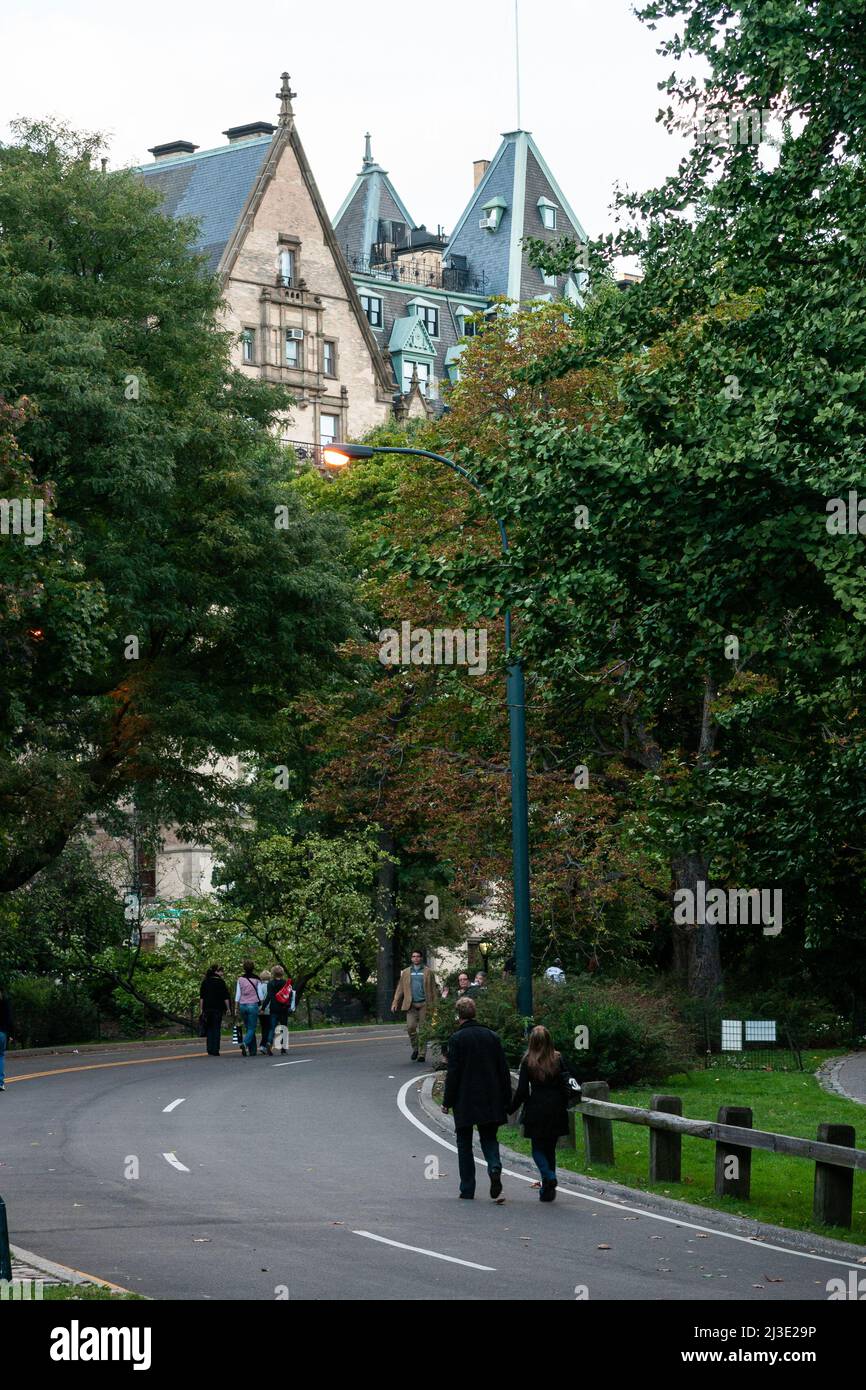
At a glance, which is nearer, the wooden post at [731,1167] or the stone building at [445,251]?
the wooden post at [731,1167]

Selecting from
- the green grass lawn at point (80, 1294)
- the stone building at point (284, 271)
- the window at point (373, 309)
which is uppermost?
the window at point (373, 309)

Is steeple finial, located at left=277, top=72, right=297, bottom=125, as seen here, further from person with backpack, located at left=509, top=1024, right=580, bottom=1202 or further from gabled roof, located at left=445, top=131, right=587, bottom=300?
person with backpack, located at left=509, top=1024, right=580, bottom=1202

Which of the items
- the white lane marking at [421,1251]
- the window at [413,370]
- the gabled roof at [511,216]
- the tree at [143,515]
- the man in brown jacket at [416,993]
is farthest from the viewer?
the gabled roof at [511,216]

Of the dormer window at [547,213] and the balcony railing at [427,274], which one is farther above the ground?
the dormer window at [547,213]

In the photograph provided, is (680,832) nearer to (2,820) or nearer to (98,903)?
(2,820)

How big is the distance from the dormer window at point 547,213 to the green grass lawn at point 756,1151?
80050 mm

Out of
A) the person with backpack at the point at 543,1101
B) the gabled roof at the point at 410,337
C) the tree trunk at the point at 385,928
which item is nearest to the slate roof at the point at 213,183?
the gabled roof at the point at 410,337

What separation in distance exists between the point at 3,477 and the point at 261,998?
13.6 m

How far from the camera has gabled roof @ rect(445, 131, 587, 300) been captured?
105 m

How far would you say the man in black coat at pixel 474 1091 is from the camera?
17109 mm

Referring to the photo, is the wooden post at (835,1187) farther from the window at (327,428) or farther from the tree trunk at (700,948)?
the window at (327,428)

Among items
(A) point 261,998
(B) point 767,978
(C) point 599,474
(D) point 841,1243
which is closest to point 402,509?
(A) point 261,998

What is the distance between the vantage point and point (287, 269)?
82.6 meters

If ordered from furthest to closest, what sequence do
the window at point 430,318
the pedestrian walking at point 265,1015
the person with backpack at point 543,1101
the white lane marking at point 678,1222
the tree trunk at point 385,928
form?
1. the window at point 430,318
2. the tree trunk at point 385,928
3. the pedestrian walking at point 265,1015
4. the person with backpack at point 543,1101
5. the white lane marking at point 678,1222
